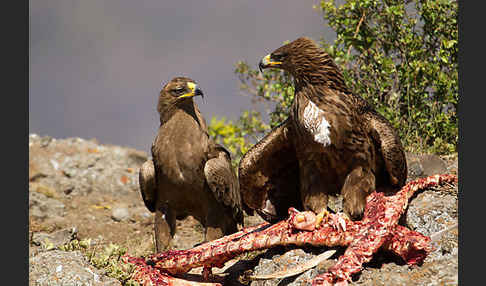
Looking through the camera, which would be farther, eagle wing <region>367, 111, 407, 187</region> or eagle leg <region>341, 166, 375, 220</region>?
eagle wing <region>367, 111, 407, 187</region>

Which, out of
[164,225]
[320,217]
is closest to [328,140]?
[320,217]

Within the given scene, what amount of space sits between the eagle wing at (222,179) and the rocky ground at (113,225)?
0.68m

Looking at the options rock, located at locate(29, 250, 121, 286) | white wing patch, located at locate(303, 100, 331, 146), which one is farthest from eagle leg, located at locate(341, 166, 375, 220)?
rock, located at locate(29, 250, 121, 286)

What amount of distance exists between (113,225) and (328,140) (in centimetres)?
792

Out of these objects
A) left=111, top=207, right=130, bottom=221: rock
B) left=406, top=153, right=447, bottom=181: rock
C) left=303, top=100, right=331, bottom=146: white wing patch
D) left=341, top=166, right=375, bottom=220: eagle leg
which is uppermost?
left=303, top=100, right=331, bottom=146: white wing patch

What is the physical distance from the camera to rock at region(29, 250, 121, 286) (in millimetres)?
5344

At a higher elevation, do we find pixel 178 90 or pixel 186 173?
pixel 178 90

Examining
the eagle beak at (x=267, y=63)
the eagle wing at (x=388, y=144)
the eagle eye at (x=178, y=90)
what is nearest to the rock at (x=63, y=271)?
the eagle eye at (x=178, y=90)

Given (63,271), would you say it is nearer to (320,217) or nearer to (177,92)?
(320,217)

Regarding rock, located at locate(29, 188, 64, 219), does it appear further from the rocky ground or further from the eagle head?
the eagle head

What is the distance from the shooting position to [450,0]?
10336mm

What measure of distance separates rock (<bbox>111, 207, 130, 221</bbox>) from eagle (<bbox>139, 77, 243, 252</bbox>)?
5.40 metres

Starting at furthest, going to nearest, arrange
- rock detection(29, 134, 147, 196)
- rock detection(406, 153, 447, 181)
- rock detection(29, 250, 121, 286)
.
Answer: rock detection(29, 134, 147, 196) < rock detection(406, 153, 447, 181) < rock detection(29, 250, 121, 286)

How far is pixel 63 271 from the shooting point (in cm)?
543
